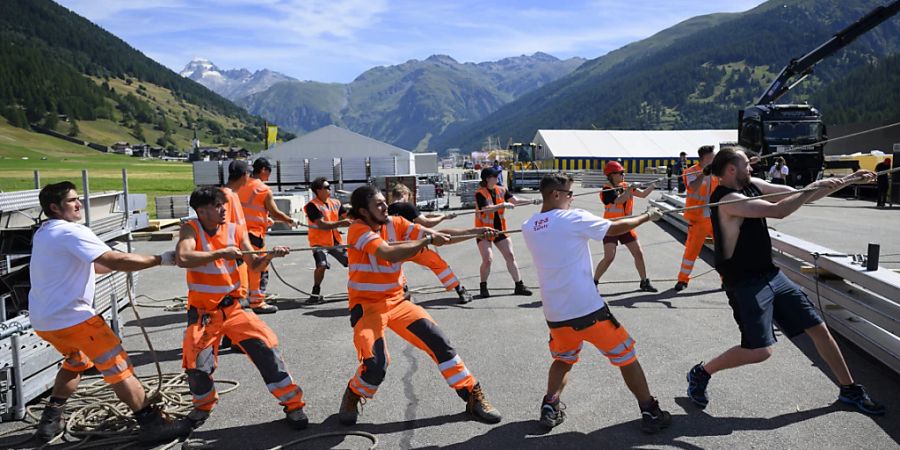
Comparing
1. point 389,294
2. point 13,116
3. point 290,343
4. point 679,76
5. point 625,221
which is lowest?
point 290,343

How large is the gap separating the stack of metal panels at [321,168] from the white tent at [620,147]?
95.9 feet

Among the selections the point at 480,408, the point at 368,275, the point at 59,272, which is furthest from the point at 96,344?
the point at 480,408

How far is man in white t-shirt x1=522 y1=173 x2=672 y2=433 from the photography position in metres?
4.19

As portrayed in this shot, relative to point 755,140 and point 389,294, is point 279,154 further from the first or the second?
point 389,294

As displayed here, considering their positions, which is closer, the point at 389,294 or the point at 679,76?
the point at 389,294

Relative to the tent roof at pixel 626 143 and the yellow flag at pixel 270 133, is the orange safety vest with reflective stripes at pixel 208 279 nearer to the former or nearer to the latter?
the yellow flag at pixel 270 133

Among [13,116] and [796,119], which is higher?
[13,116]

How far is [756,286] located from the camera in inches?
176

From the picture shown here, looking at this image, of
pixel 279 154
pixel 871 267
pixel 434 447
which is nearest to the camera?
pixel 434 447

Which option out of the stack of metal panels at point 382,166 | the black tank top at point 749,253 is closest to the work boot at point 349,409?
the black tank top at point 749,253

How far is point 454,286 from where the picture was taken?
28.3 feet

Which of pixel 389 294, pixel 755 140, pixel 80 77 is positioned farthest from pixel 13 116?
pixel 389 294

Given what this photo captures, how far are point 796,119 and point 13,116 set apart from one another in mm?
148206

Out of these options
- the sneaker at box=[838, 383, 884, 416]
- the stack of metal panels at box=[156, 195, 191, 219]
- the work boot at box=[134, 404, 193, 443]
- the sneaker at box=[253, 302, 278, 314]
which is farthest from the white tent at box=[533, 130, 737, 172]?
the work boot at box=[134, 404, 193, 443]
